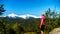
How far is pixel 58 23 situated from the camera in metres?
29.4

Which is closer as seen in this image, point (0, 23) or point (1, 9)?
point (0, 23)

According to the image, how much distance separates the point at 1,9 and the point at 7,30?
7.41m

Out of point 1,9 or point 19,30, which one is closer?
point 19,30

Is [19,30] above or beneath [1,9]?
beneath

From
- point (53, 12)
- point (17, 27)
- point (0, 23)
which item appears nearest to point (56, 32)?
point (17, 27)

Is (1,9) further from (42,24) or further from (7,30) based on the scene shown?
(42,24)

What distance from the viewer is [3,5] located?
29.2 metres

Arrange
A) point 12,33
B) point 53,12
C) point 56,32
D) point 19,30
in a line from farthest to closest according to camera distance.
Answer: point 53,12 < point 19,30 < point 12,33 < point 56,32

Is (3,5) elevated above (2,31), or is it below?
above

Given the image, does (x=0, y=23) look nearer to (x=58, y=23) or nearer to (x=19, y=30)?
(x=19, y=30)

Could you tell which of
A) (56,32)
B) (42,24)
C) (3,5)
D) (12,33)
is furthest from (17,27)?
(42,24)

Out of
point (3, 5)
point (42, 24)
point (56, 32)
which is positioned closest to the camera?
point (42, 24)

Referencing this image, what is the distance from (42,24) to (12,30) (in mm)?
11003

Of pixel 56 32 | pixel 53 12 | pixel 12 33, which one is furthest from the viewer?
pixel 53 12
